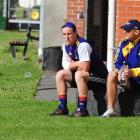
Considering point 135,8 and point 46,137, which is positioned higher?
point 135,8

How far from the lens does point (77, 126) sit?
9266 mm

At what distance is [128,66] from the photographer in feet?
32.8

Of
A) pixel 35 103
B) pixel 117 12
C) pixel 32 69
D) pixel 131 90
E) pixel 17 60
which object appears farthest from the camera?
pixel 17 60

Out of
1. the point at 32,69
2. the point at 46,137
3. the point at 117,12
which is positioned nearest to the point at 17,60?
the point at 32,69

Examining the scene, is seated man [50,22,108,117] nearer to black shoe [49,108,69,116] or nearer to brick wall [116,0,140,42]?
black shoe [49,108,69,116]

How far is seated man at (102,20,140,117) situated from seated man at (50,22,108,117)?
33cm

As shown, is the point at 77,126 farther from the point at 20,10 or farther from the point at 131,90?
the point at 20,10

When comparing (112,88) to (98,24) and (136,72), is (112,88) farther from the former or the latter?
(98,24)

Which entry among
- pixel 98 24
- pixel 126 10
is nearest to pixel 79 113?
pixel 126 10

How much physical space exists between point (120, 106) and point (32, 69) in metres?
7.34

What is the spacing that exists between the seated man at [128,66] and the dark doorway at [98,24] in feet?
22.3

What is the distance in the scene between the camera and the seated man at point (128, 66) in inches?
388

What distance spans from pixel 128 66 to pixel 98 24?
7.80 metres

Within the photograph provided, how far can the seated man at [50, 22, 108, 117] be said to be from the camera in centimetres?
1002
